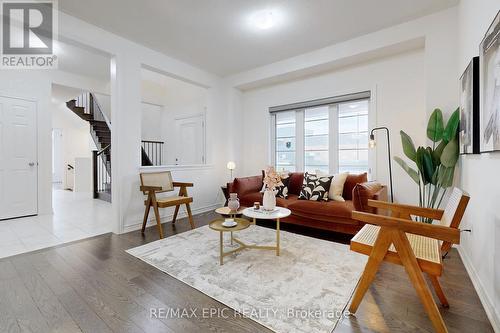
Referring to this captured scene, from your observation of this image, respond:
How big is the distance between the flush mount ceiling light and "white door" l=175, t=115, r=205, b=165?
306 centimetres

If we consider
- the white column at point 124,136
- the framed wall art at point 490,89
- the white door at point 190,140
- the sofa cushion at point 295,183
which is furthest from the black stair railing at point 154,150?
the framed wall art at point 490,89

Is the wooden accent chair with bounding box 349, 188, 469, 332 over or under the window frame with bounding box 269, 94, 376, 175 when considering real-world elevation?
under

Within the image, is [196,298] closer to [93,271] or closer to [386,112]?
[93,271]

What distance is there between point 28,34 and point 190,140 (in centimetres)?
343

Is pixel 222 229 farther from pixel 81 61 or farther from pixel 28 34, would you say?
pixel 81 61

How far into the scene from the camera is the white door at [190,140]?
5870 mm

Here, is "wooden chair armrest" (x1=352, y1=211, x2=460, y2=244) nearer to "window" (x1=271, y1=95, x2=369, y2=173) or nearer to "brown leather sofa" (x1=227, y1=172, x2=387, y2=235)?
"brown leather sofa" (x1=227, y1=172, x2=387, y2=235)

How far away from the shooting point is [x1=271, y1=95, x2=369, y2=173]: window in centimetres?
382

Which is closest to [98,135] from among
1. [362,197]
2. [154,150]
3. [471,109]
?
[154,150]

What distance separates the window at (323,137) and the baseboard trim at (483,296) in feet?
5.91

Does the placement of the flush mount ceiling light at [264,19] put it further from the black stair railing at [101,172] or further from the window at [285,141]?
the black stair railing at [101,172]

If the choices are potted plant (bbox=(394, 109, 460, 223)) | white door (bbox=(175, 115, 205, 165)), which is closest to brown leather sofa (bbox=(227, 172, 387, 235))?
potted plant (bbox=(394, 109, 460, 223))

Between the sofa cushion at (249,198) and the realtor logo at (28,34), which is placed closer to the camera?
the realtor logo at (28,34)

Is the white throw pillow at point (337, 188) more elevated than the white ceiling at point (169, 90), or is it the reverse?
the white ceiling at point (169, 90)
